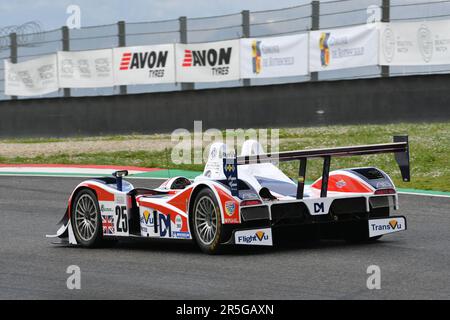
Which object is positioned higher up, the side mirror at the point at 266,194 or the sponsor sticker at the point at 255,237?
the side mirror at the point at 266,194

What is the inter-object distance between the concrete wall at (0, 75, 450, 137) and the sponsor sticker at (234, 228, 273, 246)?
500 inches

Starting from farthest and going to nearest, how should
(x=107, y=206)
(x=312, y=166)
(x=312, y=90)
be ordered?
(x=312, y=90), (x=312, y=166), (x=107, y=206)

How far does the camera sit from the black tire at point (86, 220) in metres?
10.6

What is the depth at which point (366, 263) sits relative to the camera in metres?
8.54

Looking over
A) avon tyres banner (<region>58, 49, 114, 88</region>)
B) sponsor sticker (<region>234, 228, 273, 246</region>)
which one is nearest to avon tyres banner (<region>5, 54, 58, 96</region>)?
avon tyres banner (<region>58, 49, 114, 88</region>)

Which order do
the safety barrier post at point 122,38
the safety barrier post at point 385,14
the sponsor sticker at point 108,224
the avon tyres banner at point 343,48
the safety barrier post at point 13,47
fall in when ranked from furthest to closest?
the safety barrier post at point 13,47, the safety barrier post at point 122,38, the avon tyres banner at point 343,48, the safety barrier post at point 385,14, the sponsor sticker at point 108,224

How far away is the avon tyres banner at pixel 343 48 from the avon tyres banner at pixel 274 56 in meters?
0.31

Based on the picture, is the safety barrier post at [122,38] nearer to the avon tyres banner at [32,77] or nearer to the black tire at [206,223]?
the avon tyres banner at [32,77]

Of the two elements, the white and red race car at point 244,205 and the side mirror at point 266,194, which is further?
the side mirror at point 266,194

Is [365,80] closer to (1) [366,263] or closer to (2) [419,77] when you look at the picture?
(2) [419,77]

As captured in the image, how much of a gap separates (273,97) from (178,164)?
340 centimetres

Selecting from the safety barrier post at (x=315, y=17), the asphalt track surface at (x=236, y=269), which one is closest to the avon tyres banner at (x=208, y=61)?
the safety barrier post at (x=315, y=17)

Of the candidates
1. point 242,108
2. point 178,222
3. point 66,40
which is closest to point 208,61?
point 242,108

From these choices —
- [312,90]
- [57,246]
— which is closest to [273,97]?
[312,90]
